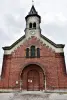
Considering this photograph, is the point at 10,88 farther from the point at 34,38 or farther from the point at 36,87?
the point at 34,38

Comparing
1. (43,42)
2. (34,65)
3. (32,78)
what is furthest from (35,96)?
(43,42)

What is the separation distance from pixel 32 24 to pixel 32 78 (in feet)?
30.2

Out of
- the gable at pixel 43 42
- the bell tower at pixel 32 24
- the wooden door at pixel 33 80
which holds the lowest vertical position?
the wooden door at pixel 33 80

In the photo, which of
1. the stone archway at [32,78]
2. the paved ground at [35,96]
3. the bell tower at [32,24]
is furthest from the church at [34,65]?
the paved ground at [35,96]

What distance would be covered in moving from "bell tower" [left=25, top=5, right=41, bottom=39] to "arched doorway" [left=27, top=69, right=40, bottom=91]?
19.0ft

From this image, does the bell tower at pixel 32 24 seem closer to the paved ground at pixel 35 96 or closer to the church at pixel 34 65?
the church at pixel 34 65

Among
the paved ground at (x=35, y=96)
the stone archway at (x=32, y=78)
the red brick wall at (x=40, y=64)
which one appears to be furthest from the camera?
the stone archway at (x=32, y=78)

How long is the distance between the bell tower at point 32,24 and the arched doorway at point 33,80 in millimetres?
5789

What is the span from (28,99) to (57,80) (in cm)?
561

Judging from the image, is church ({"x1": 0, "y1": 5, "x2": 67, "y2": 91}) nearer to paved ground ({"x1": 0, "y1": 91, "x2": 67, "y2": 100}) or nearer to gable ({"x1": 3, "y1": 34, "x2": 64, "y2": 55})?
gable ({"x1": 3, "y1": 34, "x2": 64, "y2": 55})

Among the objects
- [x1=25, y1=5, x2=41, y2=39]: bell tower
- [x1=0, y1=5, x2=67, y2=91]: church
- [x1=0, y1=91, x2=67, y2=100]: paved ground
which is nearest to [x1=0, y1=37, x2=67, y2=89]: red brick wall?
[x1=0, y1=5, x2=67, y2=91]: church

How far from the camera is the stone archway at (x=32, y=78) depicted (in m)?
22.1

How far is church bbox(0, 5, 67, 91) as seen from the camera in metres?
21.8

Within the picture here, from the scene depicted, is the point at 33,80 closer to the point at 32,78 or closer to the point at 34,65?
the point at 32,78
